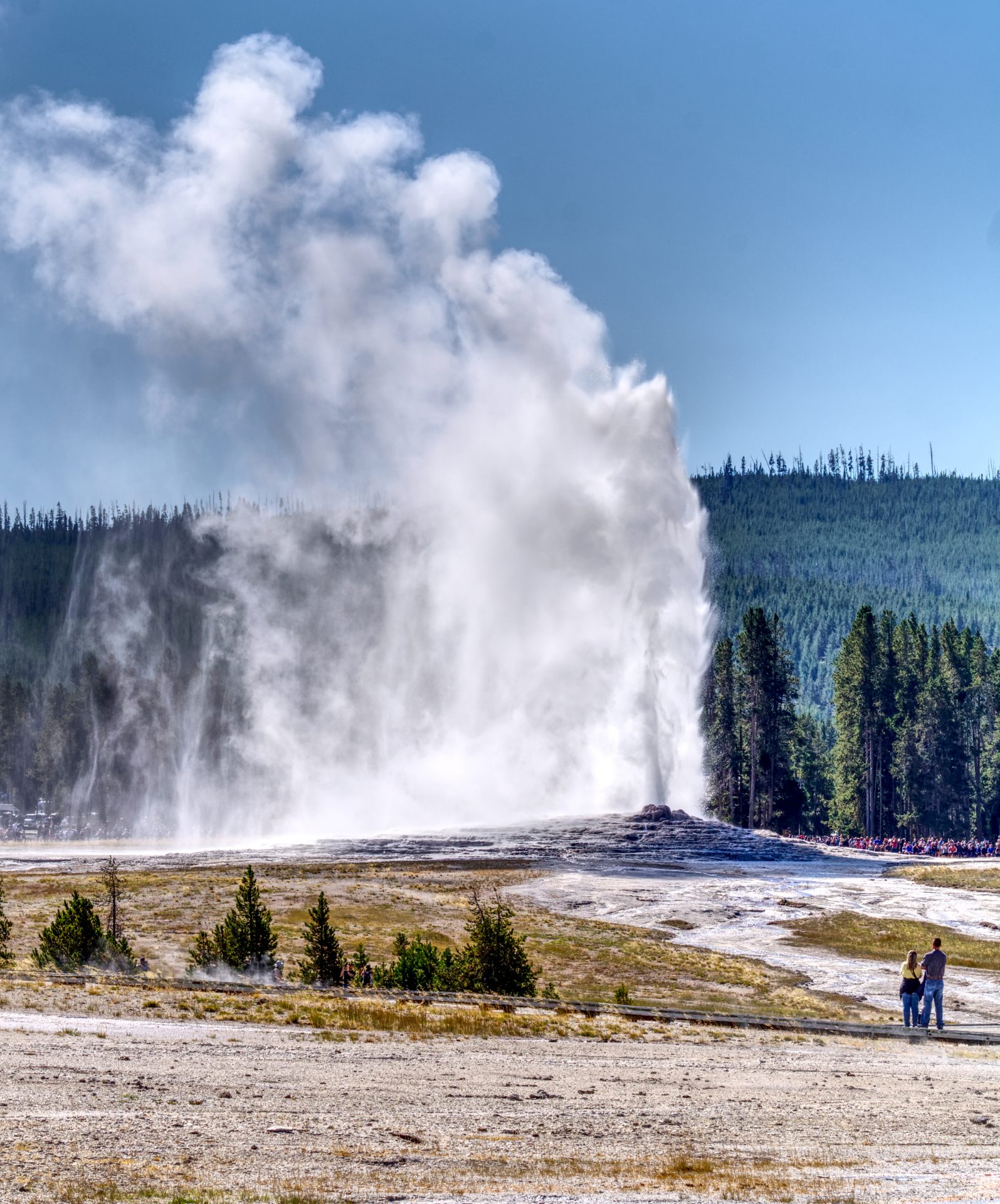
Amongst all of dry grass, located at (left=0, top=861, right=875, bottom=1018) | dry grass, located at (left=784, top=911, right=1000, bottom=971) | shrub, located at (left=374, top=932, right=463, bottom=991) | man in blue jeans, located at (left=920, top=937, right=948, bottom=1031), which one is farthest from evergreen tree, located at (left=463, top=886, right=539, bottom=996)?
dry grass, located at (left=784, top=911, right=1000, bottom=971)

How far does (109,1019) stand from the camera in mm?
20938

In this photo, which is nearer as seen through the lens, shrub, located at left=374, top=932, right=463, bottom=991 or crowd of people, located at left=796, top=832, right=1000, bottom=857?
shrub, located at left=374, top=932, right=463, bottom=991

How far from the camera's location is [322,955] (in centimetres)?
2836

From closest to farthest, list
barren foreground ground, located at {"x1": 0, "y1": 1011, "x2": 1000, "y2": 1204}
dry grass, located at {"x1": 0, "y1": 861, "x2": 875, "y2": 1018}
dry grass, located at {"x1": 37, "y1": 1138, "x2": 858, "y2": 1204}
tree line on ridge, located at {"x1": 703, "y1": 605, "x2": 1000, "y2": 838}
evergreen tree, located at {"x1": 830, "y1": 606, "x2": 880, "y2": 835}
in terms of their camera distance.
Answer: dry grass, located at {"x1": 37, "y1": 1138, "x2": 858, "y2": 1204}, barren foreground ground, located at {"x1": 0, "y1": 1011, "x2": 1000, "y2": 1204}, dry grass, located at {"x1": 0, "y1": 861, "x2": 875, "y2": 1018}, tree line on ridge, located at {"x1": 703, "y1": 605, "x2": 1000, "y2": 838}, evergreen tree, located at {"x1": 830, "y1": 606, "x2": 880, "y2": 835}

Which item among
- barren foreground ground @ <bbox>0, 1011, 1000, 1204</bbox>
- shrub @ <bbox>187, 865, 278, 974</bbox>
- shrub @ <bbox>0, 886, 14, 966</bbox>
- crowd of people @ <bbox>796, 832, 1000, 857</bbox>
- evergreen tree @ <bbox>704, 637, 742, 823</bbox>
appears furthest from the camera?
evergreen tree @ <bbox>704, 637, 742, 823</bbox>

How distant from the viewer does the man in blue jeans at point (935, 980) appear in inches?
917

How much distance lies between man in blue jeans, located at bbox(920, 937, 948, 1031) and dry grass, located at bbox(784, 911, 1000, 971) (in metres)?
15.7

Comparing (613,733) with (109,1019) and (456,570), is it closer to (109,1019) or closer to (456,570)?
(456,570)

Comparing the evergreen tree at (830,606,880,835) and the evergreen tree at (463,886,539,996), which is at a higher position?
the evergreen tree at (830,606,880,835)

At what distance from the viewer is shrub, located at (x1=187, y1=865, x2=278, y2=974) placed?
28906mm

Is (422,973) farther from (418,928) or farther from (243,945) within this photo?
(418,928)

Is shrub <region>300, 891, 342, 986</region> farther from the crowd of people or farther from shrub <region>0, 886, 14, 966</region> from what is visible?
the crowd of people

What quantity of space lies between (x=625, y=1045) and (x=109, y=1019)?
8734 millimetres

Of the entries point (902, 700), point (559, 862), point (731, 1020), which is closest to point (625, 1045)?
point (731, 1020)
